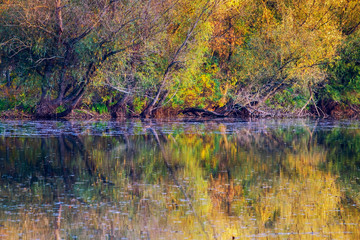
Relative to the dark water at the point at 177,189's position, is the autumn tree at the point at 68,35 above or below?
above

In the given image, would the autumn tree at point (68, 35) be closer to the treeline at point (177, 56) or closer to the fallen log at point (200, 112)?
the treeline at point (177, 56)

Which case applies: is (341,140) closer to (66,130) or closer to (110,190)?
(66,130)

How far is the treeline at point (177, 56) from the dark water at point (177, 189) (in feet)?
24.1

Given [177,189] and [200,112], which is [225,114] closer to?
[200,112]

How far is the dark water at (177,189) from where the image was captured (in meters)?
6.32

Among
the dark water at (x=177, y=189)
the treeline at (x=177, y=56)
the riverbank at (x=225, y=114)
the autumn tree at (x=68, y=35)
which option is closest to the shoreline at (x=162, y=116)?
the riverbank at (x=225, y=114)

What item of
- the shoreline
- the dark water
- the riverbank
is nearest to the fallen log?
the riverbank

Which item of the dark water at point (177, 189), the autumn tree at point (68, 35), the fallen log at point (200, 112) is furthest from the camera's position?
the fallen log at point (200, 112)

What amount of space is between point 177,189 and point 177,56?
55.5 ft

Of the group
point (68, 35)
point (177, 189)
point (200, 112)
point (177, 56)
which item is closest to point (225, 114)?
point (200, 112)

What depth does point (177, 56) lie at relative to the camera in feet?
82.2

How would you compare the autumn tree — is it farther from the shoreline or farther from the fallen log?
the fallen log

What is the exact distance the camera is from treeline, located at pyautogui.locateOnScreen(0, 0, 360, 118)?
22203 millimetres

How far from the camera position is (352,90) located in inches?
1171
